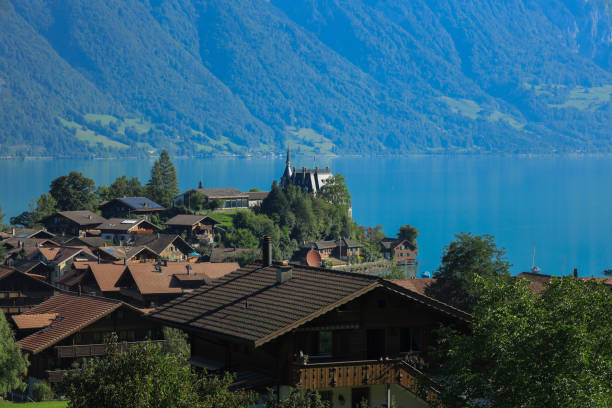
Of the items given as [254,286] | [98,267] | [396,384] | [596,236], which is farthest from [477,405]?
[596,236]

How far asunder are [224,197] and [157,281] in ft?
187

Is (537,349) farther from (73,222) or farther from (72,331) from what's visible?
(73,222)

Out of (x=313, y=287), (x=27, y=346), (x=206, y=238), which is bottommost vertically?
(x=27, y=346)

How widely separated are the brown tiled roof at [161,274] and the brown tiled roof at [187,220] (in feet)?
116

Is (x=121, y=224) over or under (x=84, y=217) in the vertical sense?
under

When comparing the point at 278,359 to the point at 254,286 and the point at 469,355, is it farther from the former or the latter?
the point at 469,355

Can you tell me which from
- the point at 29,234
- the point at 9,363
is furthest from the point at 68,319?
the point at 29,234

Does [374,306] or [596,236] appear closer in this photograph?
[374,306]

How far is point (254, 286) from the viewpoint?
20359mm

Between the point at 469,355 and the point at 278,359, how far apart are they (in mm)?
4657

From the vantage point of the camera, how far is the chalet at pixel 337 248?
317 ft

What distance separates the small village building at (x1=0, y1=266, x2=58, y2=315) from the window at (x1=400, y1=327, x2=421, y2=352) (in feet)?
115

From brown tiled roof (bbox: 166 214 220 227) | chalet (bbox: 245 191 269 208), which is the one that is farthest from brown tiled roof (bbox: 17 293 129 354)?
chalet (bbox: 245 191 269 208)

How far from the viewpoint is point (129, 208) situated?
100438 millimetres
